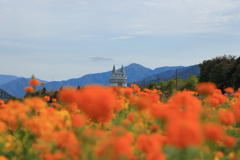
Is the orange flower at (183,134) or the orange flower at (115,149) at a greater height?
the orange flower at (183,134)

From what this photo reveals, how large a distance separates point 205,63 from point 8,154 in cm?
5351

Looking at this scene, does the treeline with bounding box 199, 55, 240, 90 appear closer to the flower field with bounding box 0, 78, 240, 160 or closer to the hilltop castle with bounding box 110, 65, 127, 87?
the flower field with bounding box 0, 78, 240, 160

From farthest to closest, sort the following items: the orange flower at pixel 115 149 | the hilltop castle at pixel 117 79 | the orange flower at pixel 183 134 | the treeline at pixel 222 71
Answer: the hilltop castle at pixel 117 79 → the treeline at pixel 222 71 → the orange flower at pixel 115 149 → the orange flower at pixel 183 134

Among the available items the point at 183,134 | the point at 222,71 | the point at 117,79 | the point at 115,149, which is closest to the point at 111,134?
the point at 115,149

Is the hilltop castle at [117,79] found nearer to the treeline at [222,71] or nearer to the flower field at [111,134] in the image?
the treeline at [222,71]

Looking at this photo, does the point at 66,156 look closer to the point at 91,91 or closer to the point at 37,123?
the point at 37,123

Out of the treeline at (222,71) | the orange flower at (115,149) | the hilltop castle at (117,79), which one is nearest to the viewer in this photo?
the orange flower at (115,149)

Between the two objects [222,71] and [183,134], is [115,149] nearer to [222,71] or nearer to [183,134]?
[183,134]

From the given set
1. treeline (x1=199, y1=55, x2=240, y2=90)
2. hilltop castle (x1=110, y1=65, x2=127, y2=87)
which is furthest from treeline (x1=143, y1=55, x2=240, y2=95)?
hilltop castle (x1=110, y1=65, x2=127, y2=87)

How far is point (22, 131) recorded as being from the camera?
3.99 metres

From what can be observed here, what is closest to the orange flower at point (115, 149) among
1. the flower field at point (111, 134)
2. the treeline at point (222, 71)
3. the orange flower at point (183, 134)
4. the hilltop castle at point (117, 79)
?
the flower field at point (111, 134)

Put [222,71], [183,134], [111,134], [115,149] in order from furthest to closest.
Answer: [222,71] → [111,134] → [115,149] → [183,134]

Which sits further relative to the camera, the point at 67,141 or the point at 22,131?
the point at 22,131

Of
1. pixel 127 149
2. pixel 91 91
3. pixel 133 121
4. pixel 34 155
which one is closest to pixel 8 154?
pixel 34 155
